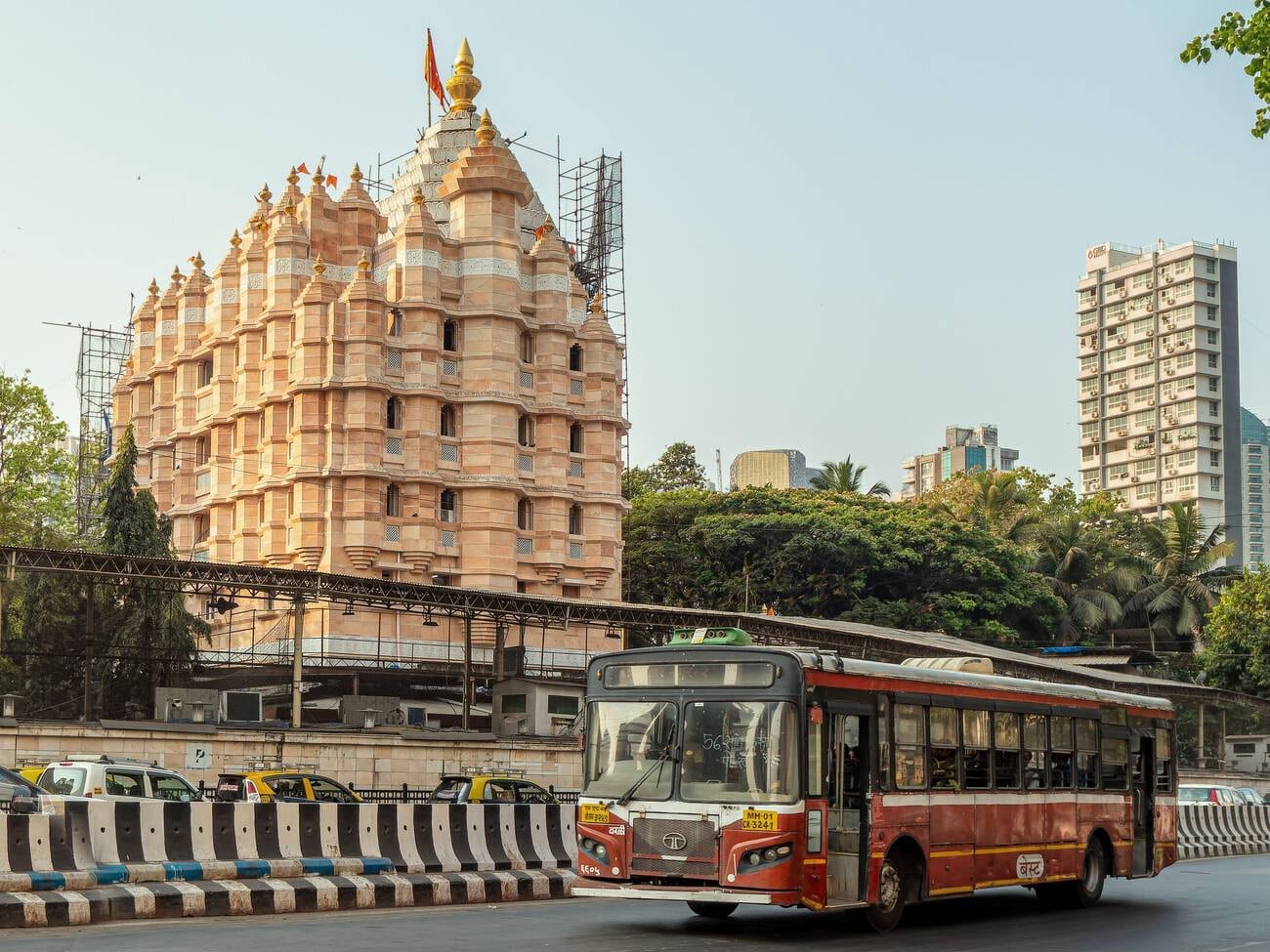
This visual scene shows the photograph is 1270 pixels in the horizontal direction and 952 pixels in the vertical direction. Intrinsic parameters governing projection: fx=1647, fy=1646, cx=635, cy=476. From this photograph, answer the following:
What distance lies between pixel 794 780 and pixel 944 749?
2838mm

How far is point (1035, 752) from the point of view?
18328 mm

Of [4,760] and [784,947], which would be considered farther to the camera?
[4,760]

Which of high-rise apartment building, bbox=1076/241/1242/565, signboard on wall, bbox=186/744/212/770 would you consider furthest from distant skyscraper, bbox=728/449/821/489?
signboard on wall, bbox=186/744/212/770

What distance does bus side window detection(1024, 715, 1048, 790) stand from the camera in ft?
59.6

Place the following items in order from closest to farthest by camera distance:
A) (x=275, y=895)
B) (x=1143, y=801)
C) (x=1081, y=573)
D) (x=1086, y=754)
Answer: (x=275, y=895) < (x=1086, y=754) < (x=1143, y=801) < (x=1081, y=573)

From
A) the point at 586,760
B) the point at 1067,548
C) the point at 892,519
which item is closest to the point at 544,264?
the point at 892,519

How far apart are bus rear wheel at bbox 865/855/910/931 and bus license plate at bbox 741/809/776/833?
178 centimetres

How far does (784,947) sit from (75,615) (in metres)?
42.9

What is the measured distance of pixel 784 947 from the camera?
1444cm

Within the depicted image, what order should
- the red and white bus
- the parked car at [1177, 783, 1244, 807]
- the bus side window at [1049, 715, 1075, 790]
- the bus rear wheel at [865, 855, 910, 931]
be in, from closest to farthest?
the red and white bus → the bus rear wheel at [865, 855, 910, 931] → the bus side window at [1049, 715, 1075, 790] → the parked car at [1177, 783, 1244, 807]

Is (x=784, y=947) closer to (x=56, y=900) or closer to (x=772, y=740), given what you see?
(x=772, y=740)

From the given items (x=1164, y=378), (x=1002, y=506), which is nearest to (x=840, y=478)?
(x=1002, y=506)

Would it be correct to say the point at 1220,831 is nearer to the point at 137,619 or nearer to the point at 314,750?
the point at 314,750

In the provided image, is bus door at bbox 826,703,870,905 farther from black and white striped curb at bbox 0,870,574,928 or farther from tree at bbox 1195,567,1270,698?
tree at bbox 1195,567,1270,698
